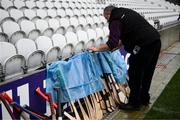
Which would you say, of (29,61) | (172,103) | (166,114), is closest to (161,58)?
(172,103)

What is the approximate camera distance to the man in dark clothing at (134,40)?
4.41 meters

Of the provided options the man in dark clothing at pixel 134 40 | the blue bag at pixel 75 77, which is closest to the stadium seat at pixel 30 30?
the blue bag at pixel 75 77

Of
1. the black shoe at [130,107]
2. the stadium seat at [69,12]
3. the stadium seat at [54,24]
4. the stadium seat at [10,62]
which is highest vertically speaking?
the stadium seat at [69,12]

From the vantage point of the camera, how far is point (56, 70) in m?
3.92

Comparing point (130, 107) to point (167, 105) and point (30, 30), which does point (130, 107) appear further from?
point (30, 30)

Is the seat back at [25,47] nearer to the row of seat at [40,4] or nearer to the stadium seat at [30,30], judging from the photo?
the stadium seat at [30,30]

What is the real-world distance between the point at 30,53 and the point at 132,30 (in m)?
1.67

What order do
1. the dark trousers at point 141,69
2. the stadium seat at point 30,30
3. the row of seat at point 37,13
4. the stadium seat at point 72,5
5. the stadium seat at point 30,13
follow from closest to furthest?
the dark trousers at point 141,69, the stadium seat at point 30,30, the row of seat at point 37,13, the stadium seat at point 30,13, the stadium seat at point 72,5

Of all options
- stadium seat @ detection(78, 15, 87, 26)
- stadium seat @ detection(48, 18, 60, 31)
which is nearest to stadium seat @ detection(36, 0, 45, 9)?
stadium seat @ detection(78, 15, 87, 26)

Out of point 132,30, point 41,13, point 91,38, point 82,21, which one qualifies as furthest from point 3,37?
point 82,21

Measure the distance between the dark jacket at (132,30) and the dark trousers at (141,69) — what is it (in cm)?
11

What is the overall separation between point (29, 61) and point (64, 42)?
146cm

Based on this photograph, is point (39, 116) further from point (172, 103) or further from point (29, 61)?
point (172, 103)

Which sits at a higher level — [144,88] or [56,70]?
[56,70]
